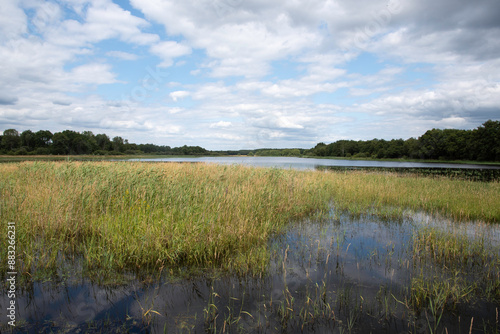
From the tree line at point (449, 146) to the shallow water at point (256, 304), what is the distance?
91.8 meters

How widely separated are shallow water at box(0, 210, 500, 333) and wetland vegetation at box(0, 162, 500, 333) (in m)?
0.02

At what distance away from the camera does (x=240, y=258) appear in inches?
213

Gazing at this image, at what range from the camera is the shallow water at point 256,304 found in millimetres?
3471

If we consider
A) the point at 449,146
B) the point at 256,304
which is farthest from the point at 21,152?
the point at 449,146

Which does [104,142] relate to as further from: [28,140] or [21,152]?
[21,152]

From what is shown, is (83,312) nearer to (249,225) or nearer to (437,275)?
(249,225)

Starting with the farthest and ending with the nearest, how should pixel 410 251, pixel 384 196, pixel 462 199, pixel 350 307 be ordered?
pixel 384 196 → pixel 462 199 → pixel 410 251 → pixel 350 307

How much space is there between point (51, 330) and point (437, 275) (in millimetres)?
6929

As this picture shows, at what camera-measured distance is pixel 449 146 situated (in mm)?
82312

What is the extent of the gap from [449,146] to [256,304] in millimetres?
106014

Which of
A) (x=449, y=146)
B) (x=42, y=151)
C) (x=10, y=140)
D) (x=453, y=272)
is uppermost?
(x=10, y=140)

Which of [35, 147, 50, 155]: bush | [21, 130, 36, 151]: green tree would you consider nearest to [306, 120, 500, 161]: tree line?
[35, 147, 50, 155]: bush

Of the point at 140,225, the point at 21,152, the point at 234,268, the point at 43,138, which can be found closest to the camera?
the point at 234,268

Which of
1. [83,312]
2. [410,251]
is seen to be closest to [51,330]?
[83,312]
